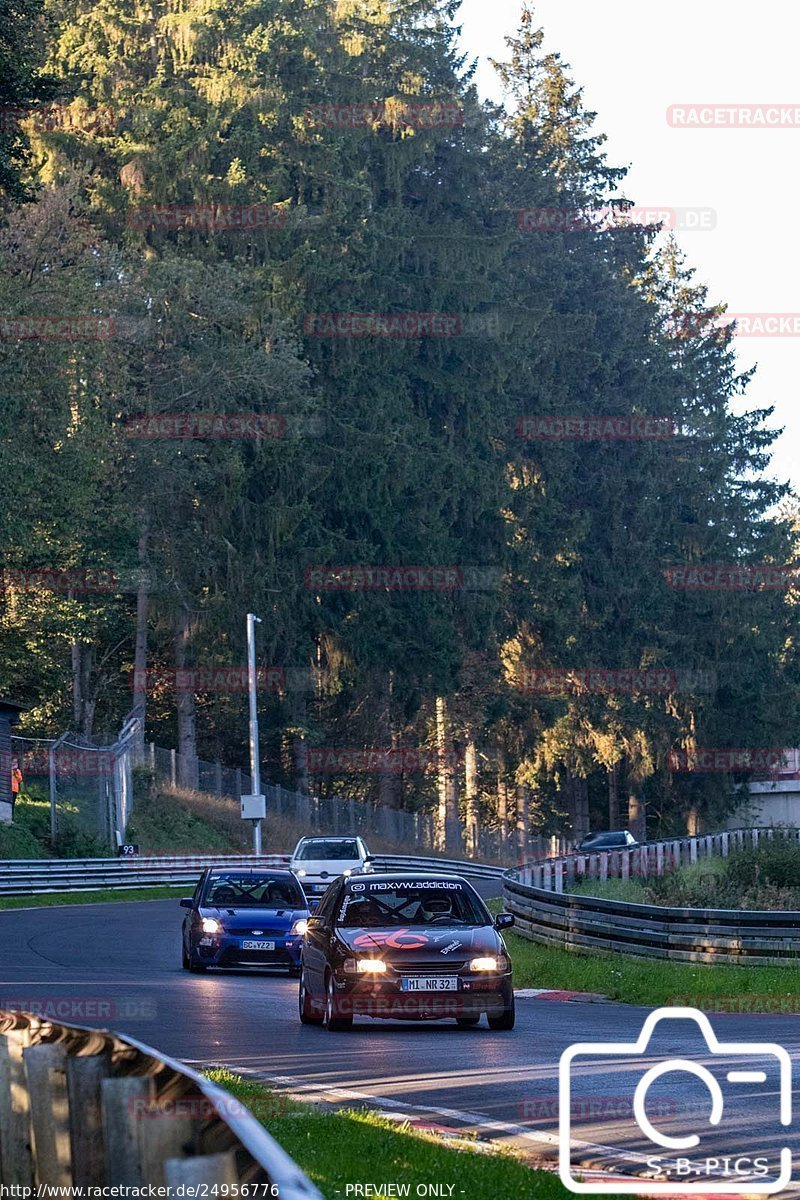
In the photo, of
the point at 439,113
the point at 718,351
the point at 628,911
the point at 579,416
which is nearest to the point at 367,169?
the point at 439,113

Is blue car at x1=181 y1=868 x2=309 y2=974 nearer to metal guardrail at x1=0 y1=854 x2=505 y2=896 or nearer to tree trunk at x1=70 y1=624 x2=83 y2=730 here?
metal guardrail at x1=0 y1=854 x2=505 y2=896

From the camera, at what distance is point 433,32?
250ft

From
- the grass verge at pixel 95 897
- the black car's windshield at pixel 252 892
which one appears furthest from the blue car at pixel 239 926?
the grass verge at pixel 95 897

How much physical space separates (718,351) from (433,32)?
23.1m

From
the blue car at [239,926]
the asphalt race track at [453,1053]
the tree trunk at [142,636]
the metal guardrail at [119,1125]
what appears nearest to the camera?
the metal guardrail at [119,1125]

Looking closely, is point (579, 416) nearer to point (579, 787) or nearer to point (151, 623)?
point (579, 787)

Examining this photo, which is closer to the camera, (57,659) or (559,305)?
(57,659)

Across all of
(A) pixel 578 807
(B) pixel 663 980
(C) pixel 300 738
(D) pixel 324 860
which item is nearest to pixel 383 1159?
(B) pixel 663 980

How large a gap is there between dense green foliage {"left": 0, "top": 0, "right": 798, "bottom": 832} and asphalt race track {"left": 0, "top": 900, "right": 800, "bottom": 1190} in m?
25.8

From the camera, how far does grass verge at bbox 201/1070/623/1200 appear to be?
858 cm

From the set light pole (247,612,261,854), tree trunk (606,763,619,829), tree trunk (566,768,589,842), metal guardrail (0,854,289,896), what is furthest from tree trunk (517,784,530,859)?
metal guardrail (0,854,289,896)

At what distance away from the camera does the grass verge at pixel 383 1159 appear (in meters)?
8.58

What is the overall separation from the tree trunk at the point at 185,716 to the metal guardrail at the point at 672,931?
121 feet

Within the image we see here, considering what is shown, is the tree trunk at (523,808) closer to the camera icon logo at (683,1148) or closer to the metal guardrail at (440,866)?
the metal guardrail at (440,866)
